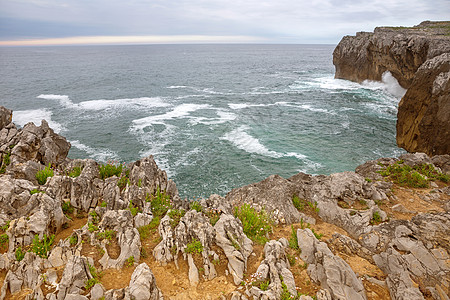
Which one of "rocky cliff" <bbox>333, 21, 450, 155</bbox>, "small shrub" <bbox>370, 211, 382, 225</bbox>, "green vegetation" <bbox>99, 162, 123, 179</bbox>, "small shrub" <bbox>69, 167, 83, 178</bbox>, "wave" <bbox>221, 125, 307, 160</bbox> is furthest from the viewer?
"wave" <bbox>221, 125, 307, 160</bbox>

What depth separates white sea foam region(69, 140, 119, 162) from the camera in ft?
97.7

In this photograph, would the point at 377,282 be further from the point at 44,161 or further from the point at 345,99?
the point at 345,99

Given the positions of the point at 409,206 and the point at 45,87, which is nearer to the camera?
the point at 409,206

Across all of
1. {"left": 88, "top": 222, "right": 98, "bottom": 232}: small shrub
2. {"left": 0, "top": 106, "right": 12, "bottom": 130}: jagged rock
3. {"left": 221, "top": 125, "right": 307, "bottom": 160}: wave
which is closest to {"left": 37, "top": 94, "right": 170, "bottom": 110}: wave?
{"left": 221, "top": 125, "right": 307, "bottom": 160}: wave

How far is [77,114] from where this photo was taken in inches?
1763

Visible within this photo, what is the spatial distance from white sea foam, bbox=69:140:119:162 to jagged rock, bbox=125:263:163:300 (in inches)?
929

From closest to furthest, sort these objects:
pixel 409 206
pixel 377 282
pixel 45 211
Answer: pixel 377 282, pixel 45 211, pixel 409 206

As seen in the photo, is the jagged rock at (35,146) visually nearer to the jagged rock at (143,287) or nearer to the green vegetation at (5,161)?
the green vegetation at (5,161)

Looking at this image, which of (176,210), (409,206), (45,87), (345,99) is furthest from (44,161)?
(45,87)

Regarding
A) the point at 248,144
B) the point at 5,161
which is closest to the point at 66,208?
the point at 5,161

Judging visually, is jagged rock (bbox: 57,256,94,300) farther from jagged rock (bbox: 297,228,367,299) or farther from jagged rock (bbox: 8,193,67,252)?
jagged rock (bbox: 297,228,367,299)

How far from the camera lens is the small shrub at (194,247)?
968cm

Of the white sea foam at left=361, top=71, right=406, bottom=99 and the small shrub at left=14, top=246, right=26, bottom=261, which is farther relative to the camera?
the white sea foam at left=361, top=71, right=406, bottom=99

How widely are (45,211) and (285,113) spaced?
41556mm
